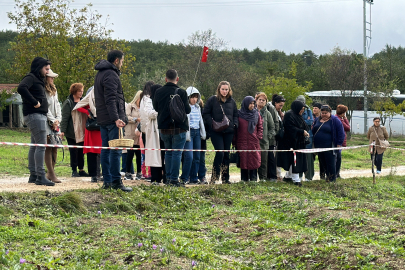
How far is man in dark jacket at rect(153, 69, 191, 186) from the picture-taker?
9.16m

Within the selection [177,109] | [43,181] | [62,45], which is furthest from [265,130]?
[62,45]

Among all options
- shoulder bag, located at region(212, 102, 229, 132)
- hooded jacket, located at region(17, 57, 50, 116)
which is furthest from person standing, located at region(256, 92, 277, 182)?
hooded jacket, located at region(17, 57, 50, 116)

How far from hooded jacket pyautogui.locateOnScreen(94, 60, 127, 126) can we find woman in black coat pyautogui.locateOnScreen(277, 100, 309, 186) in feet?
14.6

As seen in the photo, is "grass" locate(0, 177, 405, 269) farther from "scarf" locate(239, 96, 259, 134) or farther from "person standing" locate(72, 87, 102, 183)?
"person standing" locate(72, 87, 102, 183)

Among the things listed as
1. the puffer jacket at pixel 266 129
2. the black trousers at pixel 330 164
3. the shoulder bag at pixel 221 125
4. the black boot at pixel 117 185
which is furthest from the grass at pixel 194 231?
the black trousers at pixel 330 164

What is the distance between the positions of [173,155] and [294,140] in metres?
3.30

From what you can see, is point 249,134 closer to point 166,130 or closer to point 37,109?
point 166,130

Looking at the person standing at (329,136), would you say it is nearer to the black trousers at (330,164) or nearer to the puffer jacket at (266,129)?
the black trousers at (330,164)

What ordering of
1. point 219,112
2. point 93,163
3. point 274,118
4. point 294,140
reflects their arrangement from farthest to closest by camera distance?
point 274,118, point 294,140, point 93,163, point 219,112

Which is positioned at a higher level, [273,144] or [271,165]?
[273,144]

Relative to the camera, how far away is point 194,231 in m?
6.65

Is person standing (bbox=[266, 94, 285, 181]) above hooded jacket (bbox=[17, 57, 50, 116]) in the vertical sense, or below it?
below

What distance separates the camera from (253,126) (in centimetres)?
1071

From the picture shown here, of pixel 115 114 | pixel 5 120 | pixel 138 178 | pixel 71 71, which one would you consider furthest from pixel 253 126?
pixel 5 120
